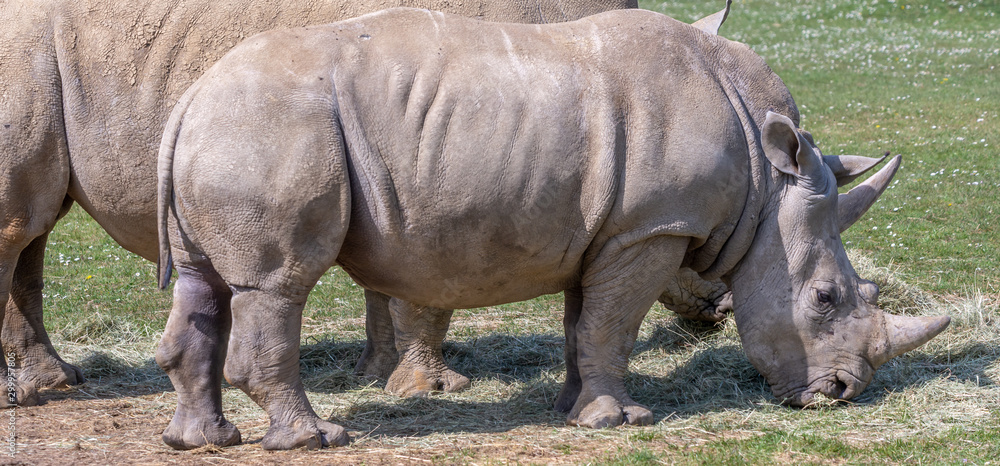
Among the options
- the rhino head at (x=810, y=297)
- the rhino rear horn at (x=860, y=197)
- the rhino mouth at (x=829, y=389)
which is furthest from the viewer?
the rhino rear horn at (x=860, y=197)

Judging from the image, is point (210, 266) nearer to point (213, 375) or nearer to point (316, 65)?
point (213, 375)

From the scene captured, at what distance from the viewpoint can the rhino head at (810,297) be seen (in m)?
6.36

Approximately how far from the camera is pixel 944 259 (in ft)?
31.8

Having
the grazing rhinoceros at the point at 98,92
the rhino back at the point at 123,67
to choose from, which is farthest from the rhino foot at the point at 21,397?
the rhino back at the point at 123,67

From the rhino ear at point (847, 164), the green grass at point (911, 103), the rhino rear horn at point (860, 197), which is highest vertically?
the rhino ear at point (847, 164)

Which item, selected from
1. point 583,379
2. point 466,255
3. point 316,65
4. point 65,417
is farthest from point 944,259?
point 65,417

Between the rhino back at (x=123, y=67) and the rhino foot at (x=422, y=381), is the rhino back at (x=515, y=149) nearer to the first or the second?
the rhino foot at (x=422, y=381)

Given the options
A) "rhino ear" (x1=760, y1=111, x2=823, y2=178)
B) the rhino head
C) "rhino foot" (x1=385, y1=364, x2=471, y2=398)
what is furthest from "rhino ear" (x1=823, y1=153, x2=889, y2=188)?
A: "rhino foot" (x1=385, y1=364, x2=471, y2=398)

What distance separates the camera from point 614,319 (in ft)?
20.4

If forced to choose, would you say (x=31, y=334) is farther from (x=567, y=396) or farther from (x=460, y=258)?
(x=567, y=396)

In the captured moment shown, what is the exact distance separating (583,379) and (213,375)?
2027 mm

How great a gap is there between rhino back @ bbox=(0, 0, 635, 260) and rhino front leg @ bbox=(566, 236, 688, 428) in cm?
255

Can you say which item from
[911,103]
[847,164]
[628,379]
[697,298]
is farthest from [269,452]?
[911,103]

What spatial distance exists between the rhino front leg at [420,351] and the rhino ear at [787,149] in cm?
251
